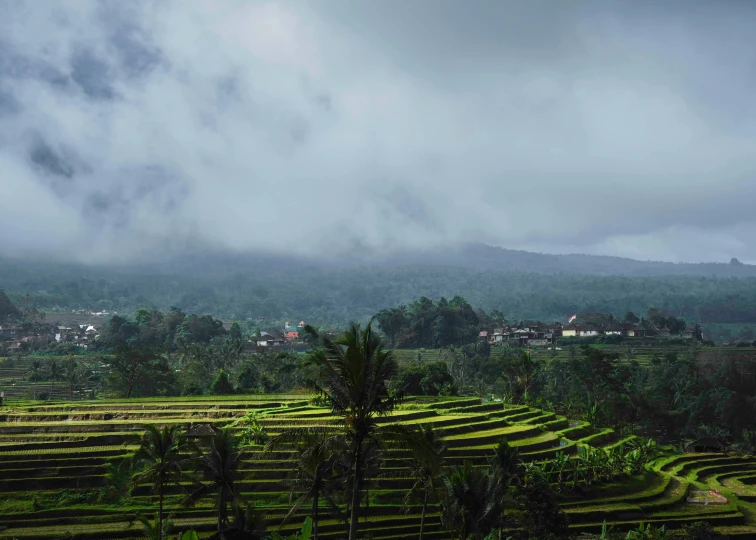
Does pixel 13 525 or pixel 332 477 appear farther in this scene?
pixel 13 525

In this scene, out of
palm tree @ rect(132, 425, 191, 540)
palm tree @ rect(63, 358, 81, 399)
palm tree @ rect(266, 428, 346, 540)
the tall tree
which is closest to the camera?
palm tree @ rect(266, 428, 346, 540)

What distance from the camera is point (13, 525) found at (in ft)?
90.1

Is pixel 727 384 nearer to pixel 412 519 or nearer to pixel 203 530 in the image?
pixel 412 519

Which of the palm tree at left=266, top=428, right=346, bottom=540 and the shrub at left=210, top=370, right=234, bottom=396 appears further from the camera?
the shrub at left=210, top=370, right=234, bottom=396

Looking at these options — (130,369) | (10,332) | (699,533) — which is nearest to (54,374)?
(130,369)

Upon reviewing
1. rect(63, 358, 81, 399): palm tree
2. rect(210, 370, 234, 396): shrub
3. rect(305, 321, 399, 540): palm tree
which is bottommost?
rect(63, 358, 81, 399): palm tree

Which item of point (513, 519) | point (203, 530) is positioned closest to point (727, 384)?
point (513, 519)

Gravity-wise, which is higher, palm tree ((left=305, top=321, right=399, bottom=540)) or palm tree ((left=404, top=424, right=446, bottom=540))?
palm tree ((left=305, top=321, right=399, bottom=540))

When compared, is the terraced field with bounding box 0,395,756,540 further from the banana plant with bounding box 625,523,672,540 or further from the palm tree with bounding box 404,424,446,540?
the palm tree with bounding box 404,424,446,540

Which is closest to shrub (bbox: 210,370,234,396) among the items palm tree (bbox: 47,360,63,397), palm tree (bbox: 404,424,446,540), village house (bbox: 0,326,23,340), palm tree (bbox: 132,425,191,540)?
palm tree (bbox: 47,360,63,397)

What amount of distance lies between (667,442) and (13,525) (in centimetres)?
5271

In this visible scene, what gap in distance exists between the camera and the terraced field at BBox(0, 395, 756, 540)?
28.6 metres

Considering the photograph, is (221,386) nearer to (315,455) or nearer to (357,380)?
(315,455)

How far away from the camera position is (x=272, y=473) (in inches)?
1275
